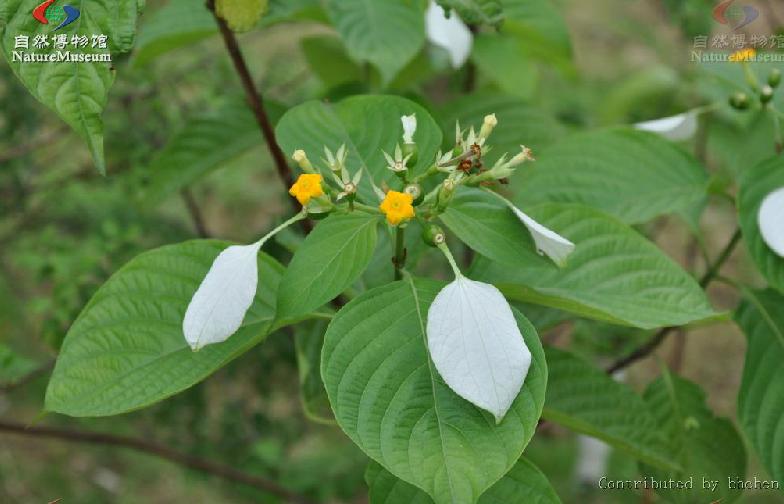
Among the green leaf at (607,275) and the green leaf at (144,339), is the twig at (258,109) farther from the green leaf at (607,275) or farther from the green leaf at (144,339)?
the green leaf at (607,275)

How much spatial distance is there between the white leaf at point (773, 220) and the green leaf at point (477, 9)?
1.39ft

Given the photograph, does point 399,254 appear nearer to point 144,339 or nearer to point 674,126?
point 144,339

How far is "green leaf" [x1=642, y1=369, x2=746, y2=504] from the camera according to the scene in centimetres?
119

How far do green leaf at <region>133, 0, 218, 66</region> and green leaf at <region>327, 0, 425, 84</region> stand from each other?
20 centimetres

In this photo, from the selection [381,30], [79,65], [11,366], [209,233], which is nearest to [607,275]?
[381,30]

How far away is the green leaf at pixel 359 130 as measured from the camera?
0.99 m

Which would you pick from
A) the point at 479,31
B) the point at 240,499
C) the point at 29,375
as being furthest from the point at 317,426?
the point at 479,31

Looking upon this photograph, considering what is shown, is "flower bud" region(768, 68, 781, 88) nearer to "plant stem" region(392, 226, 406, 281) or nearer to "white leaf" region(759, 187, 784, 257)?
"white leaf" region(759, 187, 784, 257)

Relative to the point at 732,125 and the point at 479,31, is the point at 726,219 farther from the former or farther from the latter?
the point at 479,31

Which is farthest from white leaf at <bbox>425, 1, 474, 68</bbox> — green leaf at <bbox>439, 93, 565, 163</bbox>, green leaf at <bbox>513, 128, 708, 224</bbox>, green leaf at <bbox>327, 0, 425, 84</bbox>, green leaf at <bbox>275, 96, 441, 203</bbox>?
green leaf at <bbox>275, 96, 441, 203</bbox>

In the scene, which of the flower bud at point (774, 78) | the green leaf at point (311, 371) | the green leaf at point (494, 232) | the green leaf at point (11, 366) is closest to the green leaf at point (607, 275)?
the green leaf at point (494, 232)

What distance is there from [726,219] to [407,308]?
286 centimetres

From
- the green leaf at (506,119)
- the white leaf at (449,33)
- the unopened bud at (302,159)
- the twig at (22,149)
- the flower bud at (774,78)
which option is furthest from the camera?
the twig at (22,149)

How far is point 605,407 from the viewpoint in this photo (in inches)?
43.4
